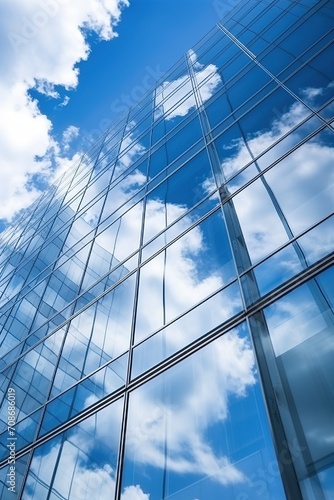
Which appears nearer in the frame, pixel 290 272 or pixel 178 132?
pixel 290 272

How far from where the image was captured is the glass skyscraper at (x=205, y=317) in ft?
15.6

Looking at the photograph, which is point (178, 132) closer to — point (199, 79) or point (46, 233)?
point (199, 79)

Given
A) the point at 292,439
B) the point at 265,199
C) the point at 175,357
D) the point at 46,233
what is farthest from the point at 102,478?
the point at 46,233

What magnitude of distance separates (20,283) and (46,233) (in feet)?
10.3

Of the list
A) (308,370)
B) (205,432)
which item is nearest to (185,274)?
(205,432)

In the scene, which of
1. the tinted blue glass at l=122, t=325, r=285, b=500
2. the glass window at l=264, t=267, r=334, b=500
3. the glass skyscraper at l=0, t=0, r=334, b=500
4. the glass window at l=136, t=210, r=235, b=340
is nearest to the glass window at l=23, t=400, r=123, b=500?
the glass skyscraper at l=0, t=0, r=334, b=500

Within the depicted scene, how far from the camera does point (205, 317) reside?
668 cm

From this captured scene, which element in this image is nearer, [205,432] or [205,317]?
[205,432]

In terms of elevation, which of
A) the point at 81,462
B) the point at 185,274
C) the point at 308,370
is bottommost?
the point at 308,370

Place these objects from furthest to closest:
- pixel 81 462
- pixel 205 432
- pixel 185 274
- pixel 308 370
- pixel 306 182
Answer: pixel 185 274 → pixel 306 182 → pixel 81 462 → pixel 205 432 → pixel 308 370

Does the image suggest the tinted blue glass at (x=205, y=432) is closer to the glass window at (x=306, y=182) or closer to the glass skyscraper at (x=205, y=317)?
the glass skyscraper at (x=205, y=317)

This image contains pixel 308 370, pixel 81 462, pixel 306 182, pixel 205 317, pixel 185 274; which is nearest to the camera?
pixel 308 370

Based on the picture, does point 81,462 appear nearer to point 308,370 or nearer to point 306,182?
point 308,370

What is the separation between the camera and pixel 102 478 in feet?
20.5
